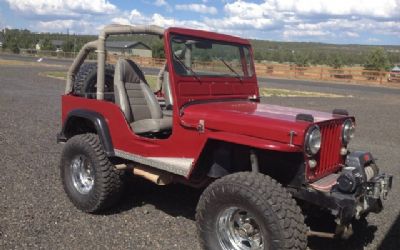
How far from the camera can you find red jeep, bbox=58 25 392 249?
3471 millimetres

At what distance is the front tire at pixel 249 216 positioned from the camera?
3289 millimetres

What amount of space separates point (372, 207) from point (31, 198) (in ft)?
11.8

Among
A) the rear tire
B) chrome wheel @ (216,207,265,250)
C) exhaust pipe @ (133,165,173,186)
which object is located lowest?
chrome wheel @ (216,207,265,250)

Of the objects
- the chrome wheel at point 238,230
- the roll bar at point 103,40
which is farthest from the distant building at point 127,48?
the chrome wheel at point 238,230

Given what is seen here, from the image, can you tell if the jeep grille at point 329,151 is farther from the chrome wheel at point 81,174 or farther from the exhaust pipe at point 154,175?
the chrome wheel at point 81,174

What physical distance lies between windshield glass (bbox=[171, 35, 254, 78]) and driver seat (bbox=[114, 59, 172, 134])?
601 mm

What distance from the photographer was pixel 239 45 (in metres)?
5.20

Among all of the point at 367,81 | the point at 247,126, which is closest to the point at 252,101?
the point at 247,126

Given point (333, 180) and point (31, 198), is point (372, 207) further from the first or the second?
point (31, 198)

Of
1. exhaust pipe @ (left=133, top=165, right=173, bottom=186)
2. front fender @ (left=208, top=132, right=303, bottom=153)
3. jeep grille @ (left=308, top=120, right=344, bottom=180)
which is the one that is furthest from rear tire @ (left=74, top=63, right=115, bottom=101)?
→ jeep grille @ (left=308, top=120, right=344, bottom=180)

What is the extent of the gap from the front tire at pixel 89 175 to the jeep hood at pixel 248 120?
3.71ft

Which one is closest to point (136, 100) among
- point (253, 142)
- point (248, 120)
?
point (248, 120)

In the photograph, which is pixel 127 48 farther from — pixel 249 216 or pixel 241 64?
pixel 249 216

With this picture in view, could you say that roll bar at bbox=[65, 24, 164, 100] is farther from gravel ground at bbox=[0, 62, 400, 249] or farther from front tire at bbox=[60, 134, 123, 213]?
gravel ground at bbox=[0, 62, 400, 249]
